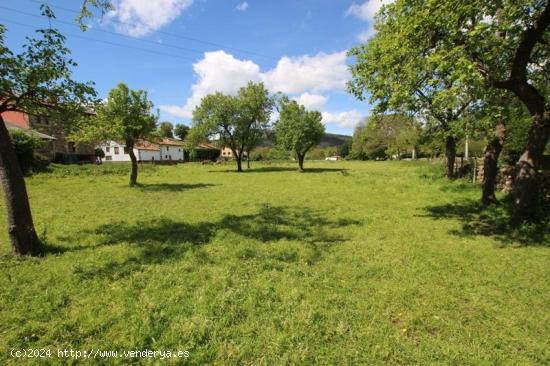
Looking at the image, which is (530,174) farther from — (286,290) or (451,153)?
(451,153)

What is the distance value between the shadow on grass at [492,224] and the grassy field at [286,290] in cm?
6

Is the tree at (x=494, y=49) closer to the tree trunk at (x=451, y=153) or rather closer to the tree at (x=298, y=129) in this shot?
the tree trunk at (x=451, y=153)

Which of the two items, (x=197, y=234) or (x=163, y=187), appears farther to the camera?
(x=163, y=187)

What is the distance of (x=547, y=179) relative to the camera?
9359 mm

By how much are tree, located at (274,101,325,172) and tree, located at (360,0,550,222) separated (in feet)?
80.8

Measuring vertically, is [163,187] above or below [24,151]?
below

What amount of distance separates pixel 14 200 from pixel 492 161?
14.3 metres

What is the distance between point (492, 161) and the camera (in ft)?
34.6

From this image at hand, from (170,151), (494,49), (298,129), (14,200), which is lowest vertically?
(14,200)

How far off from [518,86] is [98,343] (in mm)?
10224

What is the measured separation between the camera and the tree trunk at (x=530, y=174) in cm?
772

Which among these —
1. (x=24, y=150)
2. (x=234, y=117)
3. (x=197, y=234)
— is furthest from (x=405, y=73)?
(x=234, y=117)

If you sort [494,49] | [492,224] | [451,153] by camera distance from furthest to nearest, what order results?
[451,153] → [492,224] → [494,49]

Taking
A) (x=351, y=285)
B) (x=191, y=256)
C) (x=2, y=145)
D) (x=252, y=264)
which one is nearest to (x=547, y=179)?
(x=351, y=285)
